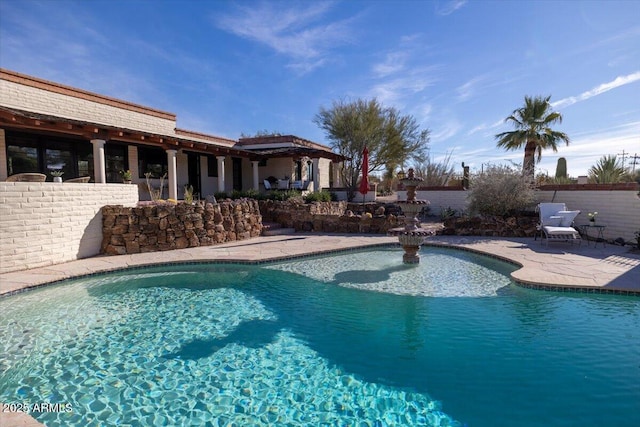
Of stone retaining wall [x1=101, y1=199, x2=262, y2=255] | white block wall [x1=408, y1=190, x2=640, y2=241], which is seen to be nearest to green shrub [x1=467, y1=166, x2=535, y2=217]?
white block wall [x1=408, y1=190, x2=640, y2=241]

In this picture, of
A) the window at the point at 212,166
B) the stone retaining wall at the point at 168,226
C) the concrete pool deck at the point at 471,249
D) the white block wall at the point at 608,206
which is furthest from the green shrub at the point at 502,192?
the window at the point at 212,166

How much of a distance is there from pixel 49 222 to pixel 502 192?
13561mm

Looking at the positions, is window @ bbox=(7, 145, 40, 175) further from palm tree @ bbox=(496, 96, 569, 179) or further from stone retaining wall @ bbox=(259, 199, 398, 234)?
palm tree @ bbox=(496, 96, 569, 179)

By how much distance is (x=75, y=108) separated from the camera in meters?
12.2

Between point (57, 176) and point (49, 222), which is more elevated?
point (57, 176)

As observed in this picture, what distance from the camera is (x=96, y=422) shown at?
286cm

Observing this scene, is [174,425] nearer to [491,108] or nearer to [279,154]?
[279,154]

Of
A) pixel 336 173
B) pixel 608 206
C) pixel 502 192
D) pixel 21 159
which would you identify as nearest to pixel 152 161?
pixel 21 159

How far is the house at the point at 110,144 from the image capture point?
33.6 ft

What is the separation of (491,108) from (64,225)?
18.0 m

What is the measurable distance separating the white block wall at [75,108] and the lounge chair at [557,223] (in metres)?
15.9

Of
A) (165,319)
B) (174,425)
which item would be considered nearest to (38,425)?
(174,425)

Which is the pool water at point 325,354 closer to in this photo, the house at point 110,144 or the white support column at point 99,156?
the white support column at point 99,156

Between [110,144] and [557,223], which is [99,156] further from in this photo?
[557,223]
